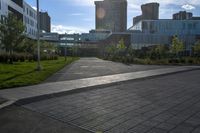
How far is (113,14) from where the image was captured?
15562 centimetres

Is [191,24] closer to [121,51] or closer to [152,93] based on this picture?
[121,51]

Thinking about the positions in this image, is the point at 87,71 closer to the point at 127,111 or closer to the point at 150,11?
the point at 127,111

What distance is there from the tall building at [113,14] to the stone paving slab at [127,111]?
14515 centimetres

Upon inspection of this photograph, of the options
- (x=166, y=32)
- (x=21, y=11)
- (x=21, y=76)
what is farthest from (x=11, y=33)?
(x=166, y=32)

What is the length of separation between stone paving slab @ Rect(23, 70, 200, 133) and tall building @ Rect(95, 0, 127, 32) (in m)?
145

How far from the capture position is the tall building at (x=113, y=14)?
509ft

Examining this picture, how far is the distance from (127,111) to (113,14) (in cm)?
15187

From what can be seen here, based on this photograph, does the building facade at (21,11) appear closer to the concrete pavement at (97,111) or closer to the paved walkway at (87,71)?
the paved walkway at (87,71)

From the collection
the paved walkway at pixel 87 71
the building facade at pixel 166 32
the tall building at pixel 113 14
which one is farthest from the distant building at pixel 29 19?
the tall building at pixel 113 14

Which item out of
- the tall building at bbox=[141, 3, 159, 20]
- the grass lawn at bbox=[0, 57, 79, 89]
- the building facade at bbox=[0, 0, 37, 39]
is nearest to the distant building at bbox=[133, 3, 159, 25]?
the tall building at bbox=[141, 3, 159, 20]

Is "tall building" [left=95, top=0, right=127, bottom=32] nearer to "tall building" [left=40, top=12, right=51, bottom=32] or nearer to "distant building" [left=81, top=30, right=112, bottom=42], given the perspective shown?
"distant building" [left=81, top=30, right=112, bottom=42]

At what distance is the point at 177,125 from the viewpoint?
238 inches

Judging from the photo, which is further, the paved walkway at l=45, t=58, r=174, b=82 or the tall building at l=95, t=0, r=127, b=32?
the tall building at l=95, t=0, r=127, b=32

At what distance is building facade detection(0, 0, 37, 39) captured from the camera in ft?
189
